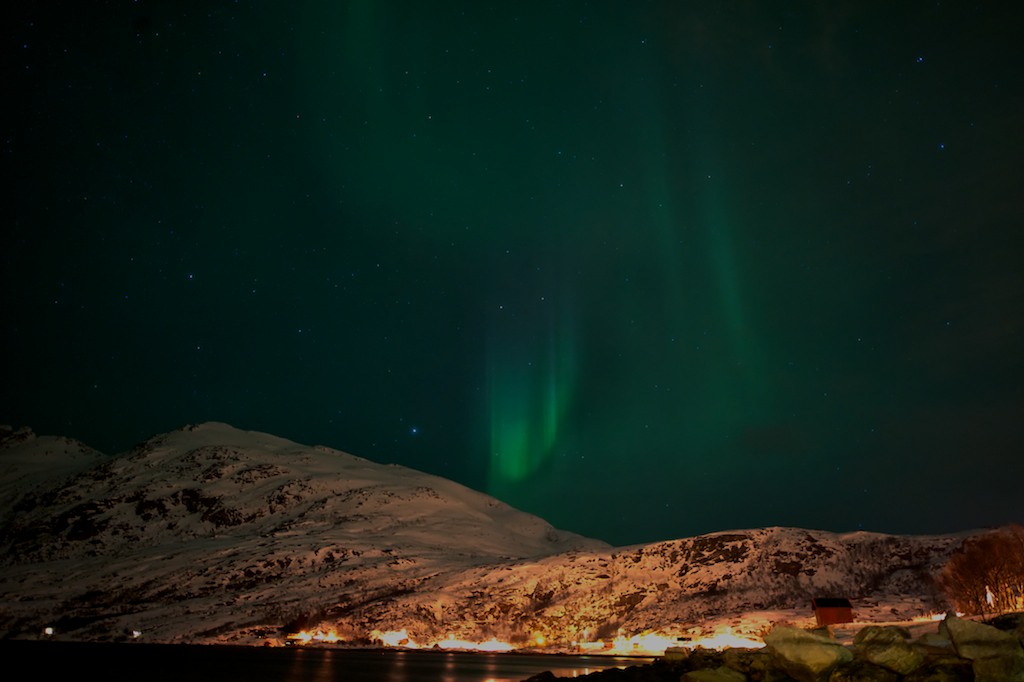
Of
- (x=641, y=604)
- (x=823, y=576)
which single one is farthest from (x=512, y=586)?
(x=823, y=576)

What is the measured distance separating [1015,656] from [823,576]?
130 metres

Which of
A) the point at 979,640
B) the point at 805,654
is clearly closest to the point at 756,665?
the point at 805,654

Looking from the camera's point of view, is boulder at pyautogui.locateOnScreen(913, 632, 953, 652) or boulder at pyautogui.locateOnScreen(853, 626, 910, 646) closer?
boulder at pyautogui.locateOnScreen(913, 632, 953, 652)

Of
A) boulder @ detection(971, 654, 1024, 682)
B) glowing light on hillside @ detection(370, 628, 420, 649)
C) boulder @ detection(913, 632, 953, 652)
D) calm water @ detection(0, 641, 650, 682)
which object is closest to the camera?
boulder @ detection(971, 654, 1024, 682)

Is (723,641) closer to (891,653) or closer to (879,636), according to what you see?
(879,636)

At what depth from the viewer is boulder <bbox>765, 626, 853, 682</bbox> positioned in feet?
102

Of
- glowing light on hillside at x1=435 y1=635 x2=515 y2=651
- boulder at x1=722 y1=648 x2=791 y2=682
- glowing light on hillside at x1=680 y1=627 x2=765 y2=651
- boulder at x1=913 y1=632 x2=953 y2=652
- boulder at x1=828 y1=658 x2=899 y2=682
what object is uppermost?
boulder at x1=913 y1=632 x2=953 y2=652

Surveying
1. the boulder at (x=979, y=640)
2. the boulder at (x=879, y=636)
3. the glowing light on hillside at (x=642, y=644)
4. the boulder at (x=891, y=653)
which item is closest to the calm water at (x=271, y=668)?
the glowing light on hillside at (x=642, y=644)

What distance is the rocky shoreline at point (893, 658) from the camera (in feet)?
90.5

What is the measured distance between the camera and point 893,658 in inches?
1182

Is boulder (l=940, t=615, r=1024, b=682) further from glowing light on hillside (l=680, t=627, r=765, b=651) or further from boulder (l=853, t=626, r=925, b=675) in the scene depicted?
glowing light on hillside (l=680, t=627, r=765, b=651)

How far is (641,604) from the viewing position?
5773 inches

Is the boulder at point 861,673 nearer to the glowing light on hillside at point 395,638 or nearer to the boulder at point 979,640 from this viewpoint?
the boulder at point 979,640

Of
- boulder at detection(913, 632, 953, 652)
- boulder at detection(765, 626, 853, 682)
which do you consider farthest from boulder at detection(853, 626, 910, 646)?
boulder at detection(765, 626, 853, 682)
